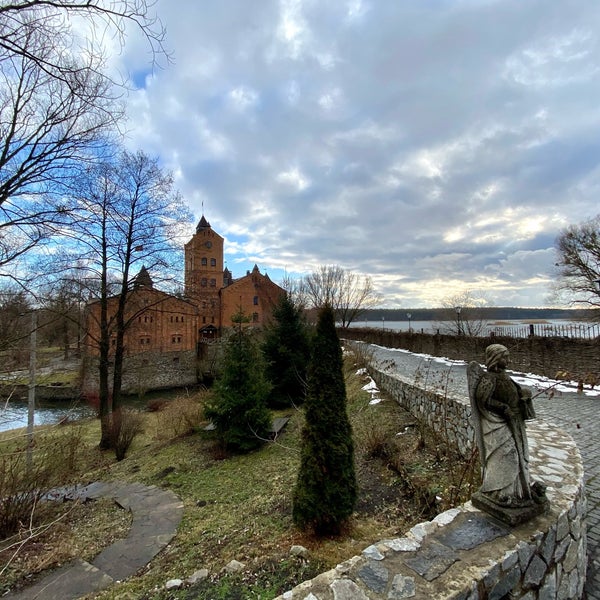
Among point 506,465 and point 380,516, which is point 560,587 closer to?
point 506,465

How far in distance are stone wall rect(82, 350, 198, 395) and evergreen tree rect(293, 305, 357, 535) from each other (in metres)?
21.2

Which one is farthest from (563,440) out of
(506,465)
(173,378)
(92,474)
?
(173,378)

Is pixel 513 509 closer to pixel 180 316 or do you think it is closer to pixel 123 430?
pixel 123 430

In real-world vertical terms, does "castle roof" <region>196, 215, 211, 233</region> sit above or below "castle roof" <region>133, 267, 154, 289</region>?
above

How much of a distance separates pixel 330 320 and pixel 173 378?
25644mm

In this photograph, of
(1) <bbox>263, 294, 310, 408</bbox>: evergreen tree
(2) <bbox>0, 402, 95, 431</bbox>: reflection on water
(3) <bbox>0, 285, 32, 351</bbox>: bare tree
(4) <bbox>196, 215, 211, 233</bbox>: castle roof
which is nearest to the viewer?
(2) <bbox>0, 402, 95, 431</bbox>: reflection on water

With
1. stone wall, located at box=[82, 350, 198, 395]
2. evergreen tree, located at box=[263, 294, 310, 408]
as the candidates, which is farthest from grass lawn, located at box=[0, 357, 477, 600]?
stone wall, located at box=[82, 350, 198, 395]

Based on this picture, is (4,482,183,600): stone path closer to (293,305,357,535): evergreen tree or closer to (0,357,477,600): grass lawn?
(0,357,477,600): grass lawn

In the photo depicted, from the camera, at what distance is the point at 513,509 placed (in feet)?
7.33

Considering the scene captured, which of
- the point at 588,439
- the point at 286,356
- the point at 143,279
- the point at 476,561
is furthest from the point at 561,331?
the point at 143,279

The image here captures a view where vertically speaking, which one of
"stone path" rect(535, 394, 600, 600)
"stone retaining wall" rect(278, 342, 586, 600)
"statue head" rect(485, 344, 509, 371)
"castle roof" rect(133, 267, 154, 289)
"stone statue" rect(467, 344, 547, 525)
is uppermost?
"castle roof" rect(133, 267, 154, 289)

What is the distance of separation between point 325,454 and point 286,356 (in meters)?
7.67

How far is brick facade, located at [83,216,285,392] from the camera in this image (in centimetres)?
1310

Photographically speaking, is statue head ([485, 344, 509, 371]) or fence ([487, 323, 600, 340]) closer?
statue head ([485, 344, 509, 371])
